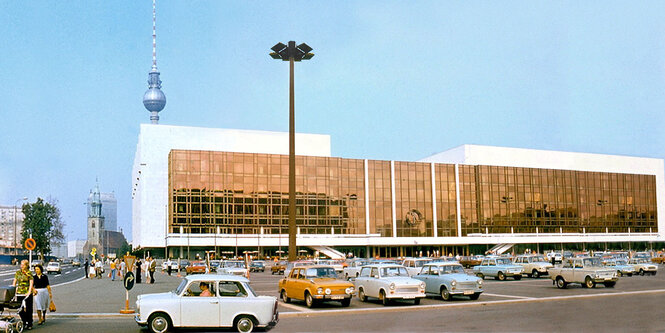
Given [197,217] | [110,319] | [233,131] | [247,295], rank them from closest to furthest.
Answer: [247,295] < [110,319] < [197,217] < [233,131]

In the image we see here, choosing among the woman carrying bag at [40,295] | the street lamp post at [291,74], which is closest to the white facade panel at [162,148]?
the street lamp post at [291,74]

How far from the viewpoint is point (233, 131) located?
396 ft

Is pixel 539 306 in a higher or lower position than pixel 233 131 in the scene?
lower

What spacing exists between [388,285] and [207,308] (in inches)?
359

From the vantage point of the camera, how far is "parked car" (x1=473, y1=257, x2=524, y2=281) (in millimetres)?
41312

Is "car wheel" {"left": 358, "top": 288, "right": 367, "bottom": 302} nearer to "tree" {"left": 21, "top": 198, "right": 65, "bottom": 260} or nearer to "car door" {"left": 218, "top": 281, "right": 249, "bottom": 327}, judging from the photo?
"car door" {"left": 218, "top": 281, "right": 249, "bottom": 327}

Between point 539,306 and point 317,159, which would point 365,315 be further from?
point 317,159

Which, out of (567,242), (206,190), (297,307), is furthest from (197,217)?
(297,307)

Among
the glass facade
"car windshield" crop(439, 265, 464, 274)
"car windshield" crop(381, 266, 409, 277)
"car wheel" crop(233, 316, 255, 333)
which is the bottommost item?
"car wheel" crop(233, 316, 255, 333)

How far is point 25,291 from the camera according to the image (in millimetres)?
16984

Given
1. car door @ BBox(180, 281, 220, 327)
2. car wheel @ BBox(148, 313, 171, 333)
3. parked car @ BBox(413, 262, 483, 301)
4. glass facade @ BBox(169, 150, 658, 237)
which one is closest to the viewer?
car wheel @ BBox(148, 313, 171, 333)

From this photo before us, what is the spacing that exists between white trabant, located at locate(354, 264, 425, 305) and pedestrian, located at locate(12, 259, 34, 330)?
39.9 ft

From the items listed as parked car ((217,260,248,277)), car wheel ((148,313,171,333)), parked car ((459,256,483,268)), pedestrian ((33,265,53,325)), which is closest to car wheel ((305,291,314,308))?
car wheel ((148,313,171,333))

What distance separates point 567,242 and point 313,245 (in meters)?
53.7
